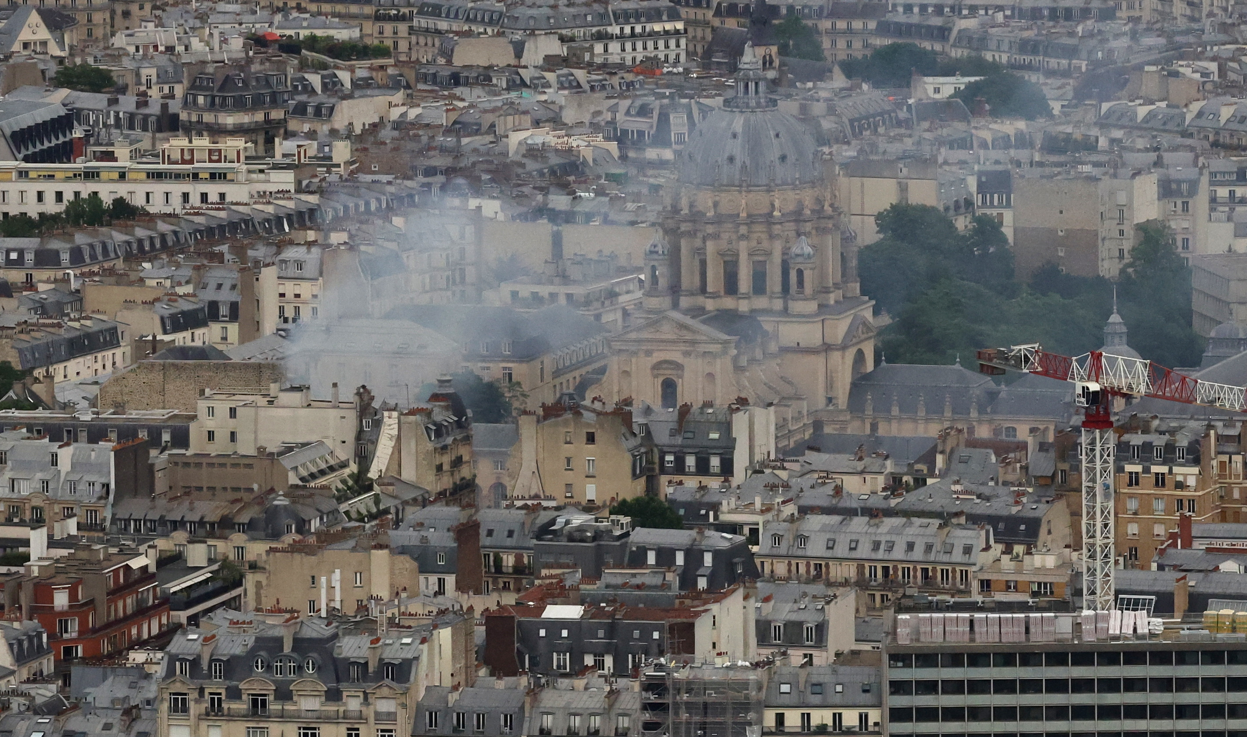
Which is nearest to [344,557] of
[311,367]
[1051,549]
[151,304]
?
[1051,549]

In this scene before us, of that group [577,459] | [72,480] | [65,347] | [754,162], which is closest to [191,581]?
[72,480]

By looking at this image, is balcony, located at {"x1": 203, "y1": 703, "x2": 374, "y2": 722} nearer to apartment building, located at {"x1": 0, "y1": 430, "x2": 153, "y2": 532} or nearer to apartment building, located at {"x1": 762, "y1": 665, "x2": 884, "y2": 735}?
apartment building, located at {"x1": 762, "y1": 665, "x2": 884, "y2": 735}

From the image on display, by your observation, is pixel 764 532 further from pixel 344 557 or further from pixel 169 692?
pixel 169 692

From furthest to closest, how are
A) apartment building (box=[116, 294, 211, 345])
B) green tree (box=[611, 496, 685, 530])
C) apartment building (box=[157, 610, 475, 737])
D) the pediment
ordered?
apartment building (box=[116, 294, 211, 345])
the pediment
green tree (box=[611, 496, 685, 530])
apartment building (box=[157, 610, 475, 737])

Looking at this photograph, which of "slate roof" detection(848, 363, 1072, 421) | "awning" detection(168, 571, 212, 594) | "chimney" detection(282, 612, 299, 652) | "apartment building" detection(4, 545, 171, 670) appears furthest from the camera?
"slate roof" detection(848, 363, 1072, 421)

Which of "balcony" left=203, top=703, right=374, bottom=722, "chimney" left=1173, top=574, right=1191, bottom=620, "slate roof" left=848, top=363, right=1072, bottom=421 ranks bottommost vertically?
"slate roof" left=848, top=363, right=1072, bottom=421

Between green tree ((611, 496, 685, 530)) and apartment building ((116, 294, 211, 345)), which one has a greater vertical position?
apartment building ((116, 294, 211, 345))

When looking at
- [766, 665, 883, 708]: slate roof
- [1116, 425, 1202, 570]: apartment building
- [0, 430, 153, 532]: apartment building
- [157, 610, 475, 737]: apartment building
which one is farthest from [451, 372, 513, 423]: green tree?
[766, 665, 883, 708]: slate roof

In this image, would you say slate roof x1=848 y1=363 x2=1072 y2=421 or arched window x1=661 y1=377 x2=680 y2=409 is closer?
arched window x1=661 y1=377 x2=680 y2=409
